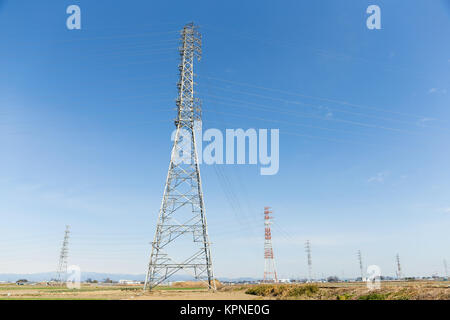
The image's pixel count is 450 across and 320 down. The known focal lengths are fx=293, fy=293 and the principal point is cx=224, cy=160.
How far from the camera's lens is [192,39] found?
39625 millimetres

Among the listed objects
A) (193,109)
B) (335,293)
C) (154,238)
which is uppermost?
(193,109)

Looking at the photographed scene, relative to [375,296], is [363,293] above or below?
below

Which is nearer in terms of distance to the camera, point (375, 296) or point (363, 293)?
point (375, 296)

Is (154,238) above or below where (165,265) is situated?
above

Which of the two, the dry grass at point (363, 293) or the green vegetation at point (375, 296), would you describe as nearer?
the dry grass at point (363, 293)

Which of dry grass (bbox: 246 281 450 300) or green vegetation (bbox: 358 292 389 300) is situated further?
green vegetation (bbox: 358 292 389 300)
